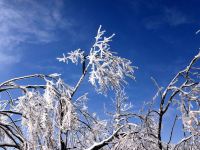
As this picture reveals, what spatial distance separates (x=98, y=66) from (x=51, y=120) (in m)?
1.84

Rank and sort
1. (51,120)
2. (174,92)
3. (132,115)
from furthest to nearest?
(132,115) < (174,92) < (51,120)

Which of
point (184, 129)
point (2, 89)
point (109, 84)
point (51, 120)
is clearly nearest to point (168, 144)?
point (184, 129)

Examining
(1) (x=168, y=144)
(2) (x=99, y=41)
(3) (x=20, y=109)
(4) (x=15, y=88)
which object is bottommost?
(1) (x=168, y=144)

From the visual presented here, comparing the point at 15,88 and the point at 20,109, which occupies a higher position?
the point at 15,88

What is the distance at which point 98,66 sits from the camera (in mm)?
8953

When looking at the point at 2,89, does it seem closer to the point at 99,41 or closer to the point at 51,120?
the point at 51,120

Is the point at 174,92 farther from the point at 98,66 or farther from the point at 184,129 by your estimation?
the point at 98,66

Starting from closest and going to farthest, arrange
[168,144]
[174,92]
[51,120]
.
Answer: [51,120]
[168,144]
[174,92]

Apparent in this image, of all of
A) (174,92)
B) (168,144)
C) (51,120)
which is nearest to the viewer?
(51,120)

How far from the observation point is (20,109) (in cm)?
819

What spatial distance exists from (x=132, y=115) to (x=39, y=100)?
9.51 feet

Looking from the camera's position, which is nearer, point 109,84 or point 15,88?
point 15,88

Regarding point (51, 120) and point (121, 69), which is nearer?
point (51, 120)

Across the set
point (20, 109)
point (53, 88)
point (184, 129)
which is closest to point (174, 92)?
point (184, 129)
